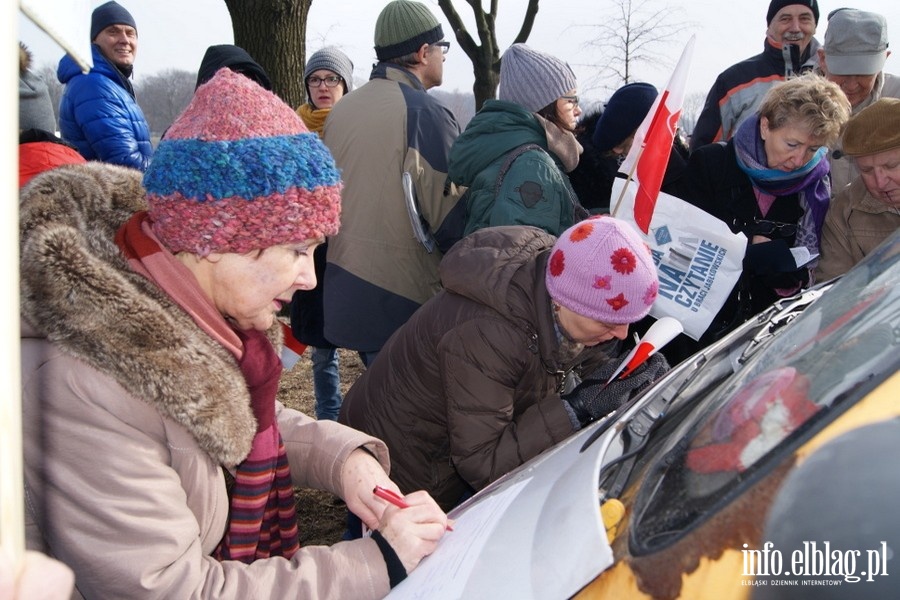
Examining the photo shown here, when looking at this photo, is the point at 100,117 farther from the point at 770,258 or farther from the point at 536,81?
the point at 770,258

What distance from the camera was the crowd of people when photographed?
1.43 metres

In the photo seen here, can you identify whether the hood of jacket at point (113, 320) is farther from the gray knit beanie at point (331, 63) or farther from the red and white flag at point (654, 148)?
the gray knit beanie at point (331, 63)

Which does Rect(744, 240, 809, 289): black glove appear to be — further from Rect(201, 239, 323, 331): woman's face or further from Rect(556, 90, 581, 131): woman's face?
Rect(201, 239, 323, 331): woman's face

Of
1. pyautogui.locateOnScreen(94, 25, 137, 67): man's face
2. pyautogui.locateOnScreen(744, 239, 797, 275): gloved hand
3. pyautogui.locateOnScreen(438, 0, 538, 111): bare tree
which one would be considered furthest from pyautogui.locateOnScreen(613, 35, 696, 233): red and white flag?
pyautogui.locateOnScreen(438, 0, 538, 111): bare tree

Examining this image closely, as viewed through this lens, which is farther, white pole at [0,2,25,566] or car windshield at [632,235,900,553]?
car windshield at [632,235,900,553]

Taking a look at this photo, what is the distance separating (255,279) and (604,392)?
103 cm

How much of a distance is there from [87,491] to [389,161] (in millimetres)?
2436

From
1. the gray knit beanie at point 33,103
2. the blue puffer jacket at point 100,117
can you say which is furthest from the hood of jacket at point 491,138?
the blue puffer jacket at point 100,117

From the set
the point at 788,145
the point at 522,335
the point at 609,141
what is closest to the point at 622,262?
the point at 522,335

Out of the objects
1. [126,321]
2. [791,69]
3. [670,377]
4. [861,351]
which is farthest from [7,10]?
[791,69]

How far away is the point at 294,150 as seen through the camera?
162 centimetres

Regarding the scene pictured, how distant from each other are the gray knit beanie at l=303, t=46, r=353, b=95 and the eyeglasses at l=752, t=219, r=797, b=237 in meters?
2.74

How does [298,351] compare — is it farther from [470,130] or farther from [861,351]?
[861,351]

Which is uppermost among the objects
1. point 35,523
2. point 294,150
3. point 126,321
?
point 294,150
